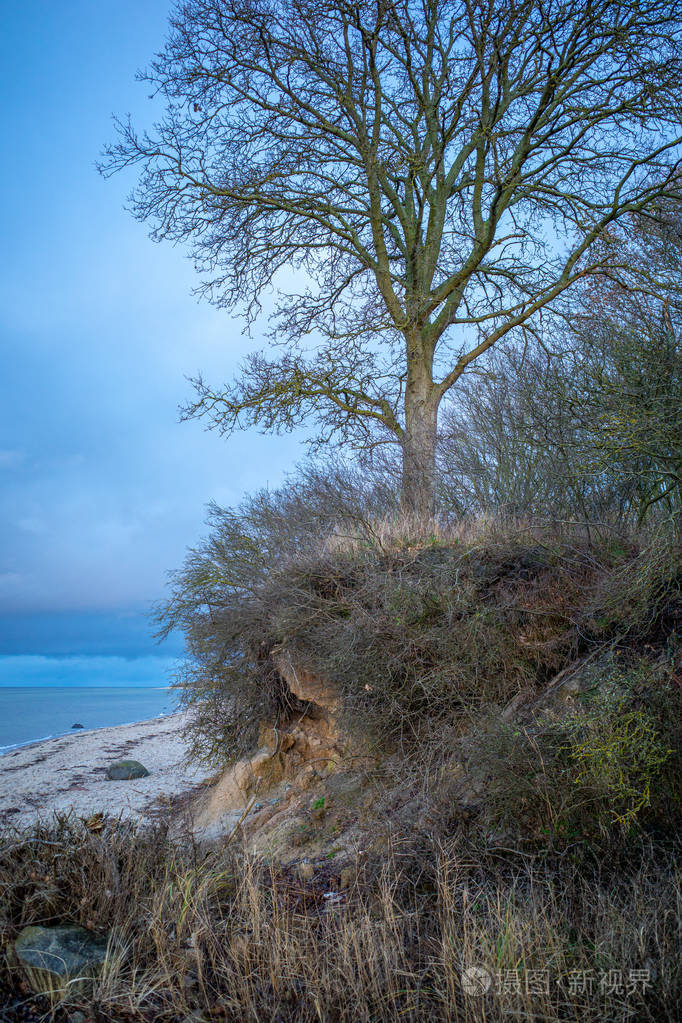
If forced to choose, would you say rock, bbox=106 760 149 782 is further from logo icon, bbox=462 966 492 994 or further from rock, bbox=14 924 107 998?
logo icon, bbox=462 966 492 994

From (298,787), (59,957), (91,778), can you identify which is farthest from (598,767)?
(91,778)

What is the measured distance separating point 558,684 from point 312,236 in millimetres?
12381

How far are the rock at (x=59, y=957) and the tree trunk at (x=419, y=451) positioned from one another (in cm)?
872

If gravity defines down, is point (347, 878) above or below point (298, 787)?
below

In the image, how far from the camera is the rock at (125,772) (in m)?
16.3

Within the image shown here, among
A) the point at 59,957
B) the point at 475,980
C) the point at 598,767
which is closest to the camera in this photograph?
the point at 475,980

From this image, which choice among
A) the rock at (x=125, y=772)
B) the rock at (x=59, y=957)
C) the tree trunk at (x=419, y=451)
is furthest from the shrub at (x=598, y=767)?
the rock at (x=125, y=772)

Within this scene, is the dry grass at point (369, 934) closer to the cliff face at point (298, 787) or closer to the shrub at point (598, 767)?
the shrub at point (598, 767)

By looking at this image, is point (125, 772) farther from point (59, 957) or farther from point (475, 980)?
point (475, 980)

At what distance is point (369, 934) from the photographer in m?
4.31

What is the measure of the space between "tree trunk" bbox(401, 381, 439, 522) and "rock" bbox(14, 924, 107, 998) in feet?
28.6

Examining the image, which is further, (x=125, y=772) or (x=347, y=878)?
(x=125, y=772)

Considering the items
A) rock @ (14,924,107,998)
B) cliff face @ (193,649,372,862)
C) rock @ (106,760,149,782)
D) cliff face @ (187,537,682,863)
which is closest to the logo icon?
cliff face @ (187,537,682,863)

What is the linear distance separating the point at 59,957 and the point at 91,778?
13.5 meters
